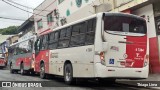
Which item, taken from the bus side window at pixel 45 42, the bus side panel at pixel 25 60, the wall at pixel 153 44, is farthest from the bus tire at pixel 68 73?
the bus side panel at pixel 25 60

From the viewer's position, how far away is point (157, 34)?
1848 cm

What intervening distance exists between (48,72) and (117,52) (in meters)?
6.46

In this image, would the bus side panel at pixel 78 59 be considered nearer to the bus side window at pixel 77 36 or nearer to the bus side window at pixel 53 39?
the bus side window at pixel 77 36

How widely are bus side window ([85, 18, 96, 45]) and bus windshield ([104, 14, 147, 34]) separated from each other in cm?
55

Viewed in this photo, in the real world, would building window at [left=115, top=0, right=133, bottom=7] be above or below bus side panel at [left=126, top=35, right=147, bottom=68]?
above

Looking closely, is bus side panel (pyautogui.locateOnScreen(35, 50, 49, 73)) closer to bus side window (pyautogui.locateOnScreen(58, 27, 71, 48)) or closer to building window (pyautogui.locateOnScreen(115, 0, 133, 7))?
bus side window (pyautogui.locateOnScreen(58, 27, 71, 48))

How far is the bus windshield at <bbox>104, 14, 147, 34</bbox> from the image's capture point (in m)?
12.5

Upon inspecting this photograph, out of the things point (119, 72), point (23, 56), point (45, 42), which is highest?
point (45, 42)

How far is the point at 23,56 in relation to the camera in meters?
→ 24.1

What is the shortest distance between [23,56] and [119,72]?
13025 millimetres

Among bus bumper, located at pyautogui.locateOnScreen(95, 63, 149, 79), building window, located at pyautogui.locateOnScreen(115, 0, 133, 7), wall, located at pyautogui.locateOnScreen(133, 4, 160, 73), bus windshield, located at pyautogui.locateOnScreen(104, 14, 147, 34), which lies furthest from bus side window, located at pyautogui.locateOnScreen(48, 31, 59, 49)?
building window, located at pyautogui.locateOnScreen(115, 0, 133, 7)

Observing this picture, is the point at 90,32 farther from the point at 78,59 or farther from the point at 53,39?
the point at 53,39

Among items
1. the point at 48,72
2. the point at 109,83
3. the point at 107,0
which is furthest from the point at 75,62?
the point at 107,0

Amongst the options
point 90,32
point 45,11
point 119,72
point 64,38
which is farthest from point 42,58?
point 45,11
